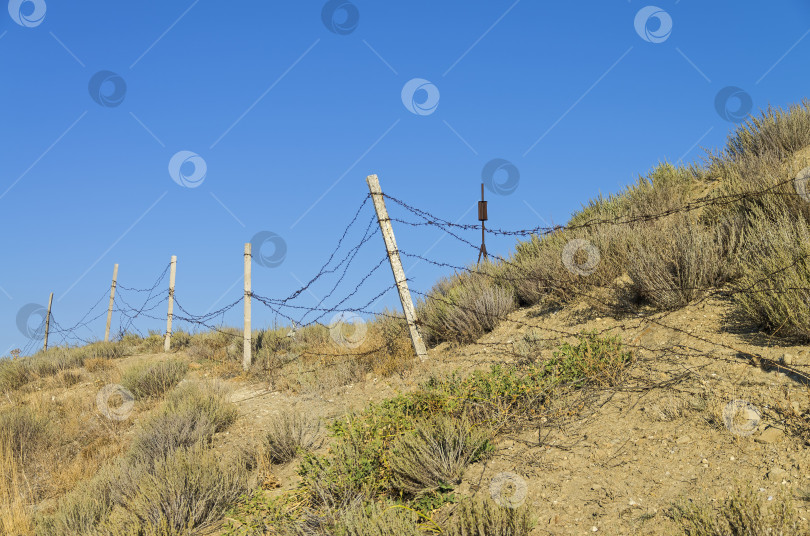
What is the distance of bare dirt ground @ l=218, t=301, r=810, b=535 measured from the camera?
3.99 m

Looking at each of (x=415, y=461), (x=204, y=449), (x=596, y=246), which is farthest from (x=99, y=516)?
(x=596, y=246)

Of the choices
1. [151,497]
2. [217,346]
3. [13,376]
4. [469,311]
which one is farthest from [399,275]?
[13,376]

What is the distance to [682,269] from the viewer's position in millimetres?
7883

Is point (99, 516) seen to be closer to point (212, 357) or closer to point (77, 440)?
point (77, 440)

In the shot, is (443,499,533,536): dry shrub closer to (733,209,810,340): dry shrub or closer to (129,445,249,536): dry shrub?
(129,445,249,536): dry shrub

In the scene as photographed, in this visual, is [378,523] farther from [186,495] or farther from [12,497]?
[12,497]

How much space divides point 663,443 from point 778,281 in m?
3.00

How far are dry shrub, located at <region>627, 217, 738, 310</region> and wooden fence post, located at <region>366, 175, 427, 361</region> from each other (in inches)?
157

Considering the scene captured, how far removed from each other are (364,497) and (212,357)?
12.4 metres

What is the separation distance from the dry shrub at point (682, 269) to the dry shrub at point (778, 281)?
1.19 ft

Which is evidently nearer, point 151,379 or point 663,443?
point 663,443

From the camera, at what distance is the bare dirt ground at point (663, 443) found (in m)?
3.99

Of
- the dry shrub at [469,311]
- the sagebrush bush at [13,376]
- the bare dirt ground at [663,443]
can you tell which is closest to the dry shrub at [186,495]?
the bare dirt ground at [663,443]

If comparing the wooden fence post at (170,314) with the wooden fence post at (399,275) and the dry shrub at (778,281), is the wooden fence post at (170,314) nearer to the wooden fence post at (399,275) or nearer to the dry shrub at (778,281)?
the wooden fence post at (399,275)
